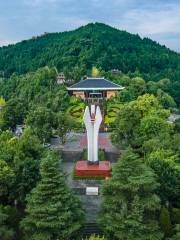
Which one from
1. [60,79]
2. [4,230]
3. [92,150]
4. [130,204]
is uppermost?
[60,79]

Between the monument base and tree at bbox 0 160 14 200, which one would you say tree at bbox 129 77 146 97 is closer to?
the monument base

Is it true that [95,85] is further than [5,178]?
Yes

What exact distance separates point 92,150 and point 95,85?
23.9 meters

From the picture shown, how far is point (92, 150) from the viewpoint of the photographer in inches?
920

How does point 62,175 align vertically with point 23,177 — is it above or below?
above

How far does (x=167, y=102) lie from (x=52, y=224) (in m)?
29.4

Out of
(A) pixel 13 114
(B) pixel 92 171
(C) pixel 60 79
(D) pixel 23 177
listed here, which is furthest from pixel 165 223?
(C) pixel 60 79

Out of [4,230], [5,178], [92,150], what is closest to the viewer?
[4,230]

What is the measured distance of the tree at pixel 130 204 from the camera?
14.2 meters

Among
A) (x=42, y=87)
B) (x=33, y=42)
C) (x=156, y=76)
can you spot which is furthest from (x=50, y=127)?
(x=33, y=42)

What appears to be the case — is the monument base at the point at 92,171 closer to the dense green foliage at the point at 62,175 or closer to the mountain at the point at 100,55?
the dense green foliage at the point at 62,175

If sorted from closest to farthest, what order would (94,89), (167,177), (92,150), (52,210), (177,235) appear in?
1. (177,235)
2. (52,210)
3. (167,177)
4. (92,150)
5. (94,89)

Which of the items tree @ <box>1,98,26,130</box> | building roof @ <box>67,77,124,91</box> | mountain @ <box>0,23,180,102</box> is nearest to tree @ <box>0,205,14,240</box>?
tree @ <box>1,98,26,130</box>

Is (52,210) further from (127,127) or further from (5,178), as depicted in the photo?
(127,127)
